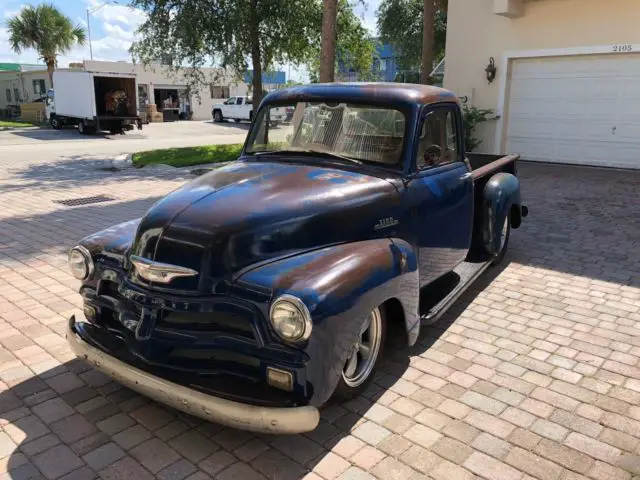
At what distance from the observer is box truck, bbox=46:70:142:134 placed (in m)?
24.6

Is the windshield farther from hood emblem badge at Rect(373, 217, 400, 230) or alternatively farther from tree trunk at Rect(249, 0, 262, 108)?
tree trunk at Rect(249, 0, 262, 108)

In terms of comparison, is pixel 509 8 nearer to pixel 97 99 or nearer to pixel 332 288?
pixel 332 288

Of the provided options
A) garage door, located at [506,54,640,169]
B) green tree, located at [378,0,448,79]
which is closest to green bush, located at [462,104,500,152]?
garage door, located at [506,54,640,169]

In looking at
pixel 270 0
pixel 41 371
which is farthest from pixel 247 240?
pixel 270 0

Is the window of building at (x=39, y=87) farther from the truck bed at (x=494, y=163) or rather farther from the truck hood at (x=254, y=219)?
the truck hood at (x=254, y=219)

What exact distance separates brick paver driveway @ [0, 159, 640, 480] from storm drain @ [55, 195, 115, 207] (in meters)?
3.76

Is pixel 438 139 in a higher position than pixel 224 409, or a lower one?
higher

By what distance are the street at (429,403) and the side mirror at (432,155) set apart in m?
1.39

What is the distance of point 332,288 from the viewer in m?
2.70

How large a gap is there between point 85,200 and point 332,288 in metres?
8.22

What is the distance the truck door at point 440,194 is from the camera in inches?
154

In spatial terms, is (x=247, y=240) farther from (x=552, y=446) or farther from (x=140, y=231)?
(x=552, y=446)

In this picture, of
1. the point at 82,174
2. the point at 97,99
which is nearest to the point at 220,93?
the point at 97,99

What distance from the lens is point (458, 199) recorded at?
4410 millimetres
